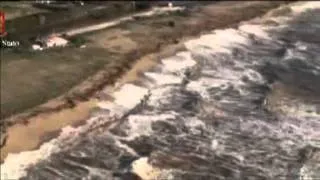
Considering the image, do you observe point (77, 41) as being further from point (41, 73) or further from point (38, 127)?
point (38, 127)

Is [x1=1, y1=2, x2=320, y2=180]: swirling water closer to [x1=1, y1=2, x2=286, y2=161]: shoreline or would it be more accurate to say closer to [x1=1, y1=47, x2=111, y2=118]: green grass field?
[x1=1, y1=2, x2=286, y2=161]: shoreline

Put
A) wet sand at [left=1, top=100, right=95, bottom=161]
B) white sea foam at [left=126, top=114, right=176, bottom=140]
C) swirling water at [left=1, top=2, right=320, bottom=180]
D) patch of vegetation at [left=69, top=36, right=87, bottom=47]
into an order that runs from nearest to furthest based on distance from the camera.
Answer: swirling water at [left=1, top=2, right=320, bottom=180] < wet sand at [left=1, top=100, right=95, bottom=161] < white sea foam at [left=126, top=114, right=176, bottom=140] < patch of vegetation at [left=69, top=36, right=87, bottom=47]

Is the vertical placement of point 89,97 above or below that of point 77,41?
below

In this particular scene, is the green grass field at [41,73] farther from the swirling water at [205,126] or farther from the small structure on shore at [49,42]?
the swirling water at [205,126]

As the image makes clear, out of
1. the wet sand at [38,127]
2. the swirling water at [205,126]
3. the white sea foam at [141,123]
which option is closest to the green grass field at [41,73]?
the wet sand at [38,127]

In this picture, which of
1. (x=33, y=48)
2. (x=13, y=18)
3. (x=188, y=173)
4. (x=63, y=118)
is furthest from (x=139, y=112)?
(x=13, y=18)

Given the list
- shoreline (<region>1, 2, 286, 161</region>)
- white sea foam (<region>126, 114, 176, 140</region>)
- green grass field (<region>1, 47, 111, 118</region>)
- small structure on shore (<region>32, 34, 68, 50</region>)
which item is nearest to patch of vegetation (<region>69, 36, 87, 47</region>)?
small structure on shore (<region>32, 34, 68, 50</region>)

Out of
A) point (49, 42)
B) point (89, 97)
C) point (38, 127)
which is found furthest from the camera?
point (49, 42)

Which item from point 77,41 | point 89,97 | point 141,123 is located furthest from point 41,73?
point 141,123
